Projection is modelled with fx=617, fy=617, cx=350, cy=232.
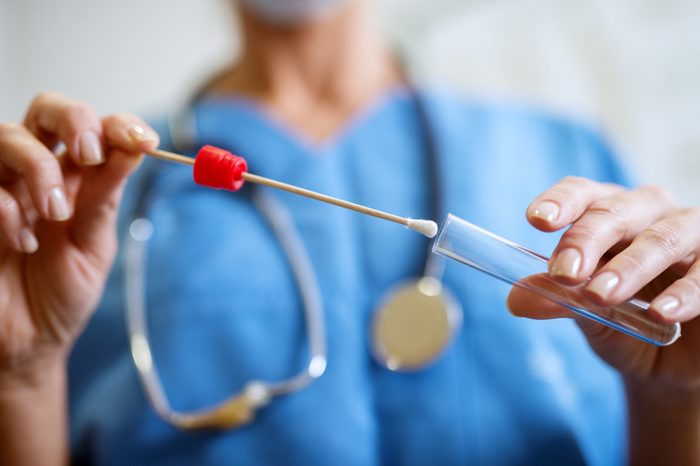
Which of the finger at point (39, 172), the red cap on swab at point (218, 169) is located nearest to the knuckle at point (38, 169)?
the finger at point (39, 172)

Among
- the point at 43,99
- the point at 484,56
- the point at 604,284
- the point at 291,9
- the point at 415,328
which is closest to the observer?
the point at 604,284

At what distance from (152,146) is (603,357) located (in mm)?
357

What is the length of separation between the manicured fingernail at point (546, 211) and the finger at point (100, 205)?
284mm

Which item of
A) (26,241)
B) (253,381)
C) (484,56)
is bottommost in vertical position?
(253,381)

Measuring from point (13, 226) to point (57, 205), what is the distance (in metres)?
0.05

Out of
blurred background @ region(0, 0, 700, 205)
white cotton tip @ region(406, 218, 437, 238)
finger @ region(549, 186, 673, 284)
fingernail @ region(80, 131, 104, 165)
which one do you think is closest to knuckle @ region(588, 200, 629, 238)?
finger @ region(549, 186, 673, 284)

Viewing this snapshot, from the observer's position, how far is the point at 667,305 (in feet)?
1.18

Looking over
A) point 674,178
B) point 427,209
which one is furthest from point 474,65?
point 427,209

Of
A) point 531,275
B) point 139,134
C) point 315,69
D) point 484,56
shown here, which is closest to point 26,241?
point 139,134

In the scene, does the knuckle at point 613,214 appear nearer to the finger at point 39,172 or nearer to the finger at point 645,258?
the finger at point 645,258

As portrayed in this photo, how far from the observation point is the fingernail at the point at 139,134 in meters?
0.44

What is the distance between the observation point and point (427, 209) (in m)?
0.68

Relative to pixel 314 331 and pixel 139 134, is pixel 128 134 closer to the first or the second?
pixel 139 134

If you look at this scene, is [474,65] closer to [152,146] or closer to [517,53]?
[517,53]
